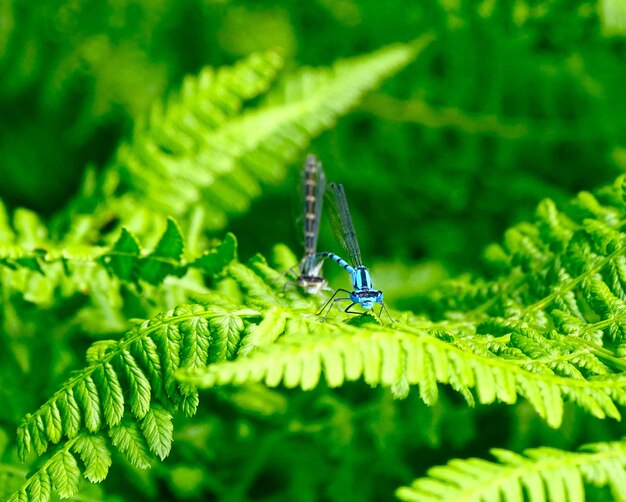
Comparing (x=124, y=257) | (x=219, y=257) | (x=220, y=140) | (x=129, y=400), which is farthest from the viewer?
(x=220, y=140)

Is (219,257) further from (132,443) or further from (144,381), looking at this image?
(132,443)

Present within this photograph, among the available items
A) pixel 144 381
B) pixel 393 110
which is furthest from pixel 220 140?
pixel 144 381

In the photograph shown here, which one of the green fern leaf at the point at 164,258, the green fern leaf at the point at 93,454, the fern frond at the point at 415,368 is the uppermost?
the green fern leaf at the point at 164,258

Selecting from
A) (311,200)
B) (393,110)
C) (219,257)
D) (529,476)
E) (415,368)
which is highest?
(393,110)

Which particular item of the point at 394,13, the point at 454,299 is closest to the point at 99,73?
the point at 394,13

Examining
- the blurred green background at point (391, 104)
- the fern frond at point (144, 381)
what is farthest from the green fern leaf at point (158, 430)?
the blurred green background at point (391, 104)

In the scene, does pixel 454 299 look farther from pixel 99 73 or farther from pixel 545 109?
pixel 99 73

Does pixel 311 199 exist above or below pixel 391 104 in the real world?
below

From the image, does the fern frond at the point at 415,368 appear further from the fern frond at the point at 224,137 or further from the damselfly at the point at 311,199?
the fern frond at the point at 224,137
